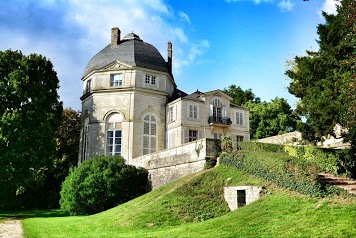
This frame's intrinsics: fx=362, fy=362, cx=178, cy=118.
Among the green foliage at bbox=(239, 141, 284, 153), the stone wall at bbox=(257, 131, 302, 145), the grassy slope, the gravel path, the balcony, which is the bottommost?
the gravel path

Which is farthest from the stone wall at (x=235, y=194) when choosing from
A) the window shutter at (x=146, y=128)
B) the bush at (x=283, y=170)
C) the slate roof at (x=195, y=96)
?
the window shutter at (x=146, y=128)

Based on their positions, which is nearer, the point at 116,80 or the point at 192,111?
the point at 192,111

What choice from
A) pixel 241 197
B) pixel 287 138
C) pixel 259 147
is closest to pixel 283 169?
pixel 241 197

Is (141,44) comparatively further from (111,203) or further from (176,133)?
(111,203)

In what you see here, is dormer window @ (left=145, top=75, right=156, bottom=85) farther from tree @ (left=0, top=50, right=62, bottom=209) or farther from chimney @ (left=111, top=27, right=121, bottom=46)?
tree @ (left=0, top=50, right=62, bottom=209)

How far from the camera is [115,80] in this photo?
33.7m

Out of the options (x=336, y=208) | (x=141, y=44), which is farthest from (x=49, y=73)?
(x=336, y=208)

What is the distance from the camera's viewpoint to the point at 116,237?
40.3ft

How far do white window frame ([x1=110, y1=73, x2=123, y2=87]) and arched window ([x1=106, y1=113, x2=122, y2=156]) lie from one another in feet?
9.28

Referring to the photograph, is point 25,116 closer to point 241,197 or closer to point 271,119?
point 241,197

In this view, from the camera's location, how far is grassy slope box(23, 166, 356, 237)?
10.7 m

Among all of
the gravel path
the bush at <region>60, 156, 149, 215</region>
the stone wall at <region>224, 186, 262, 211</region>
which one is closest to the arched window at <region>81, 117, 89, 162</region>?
the bush at <region>60, 156, 149, 215</region>

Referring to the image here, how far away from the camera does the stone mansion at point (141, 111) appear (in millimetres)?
31750

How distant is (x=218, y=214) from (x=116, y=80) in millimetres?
21447
